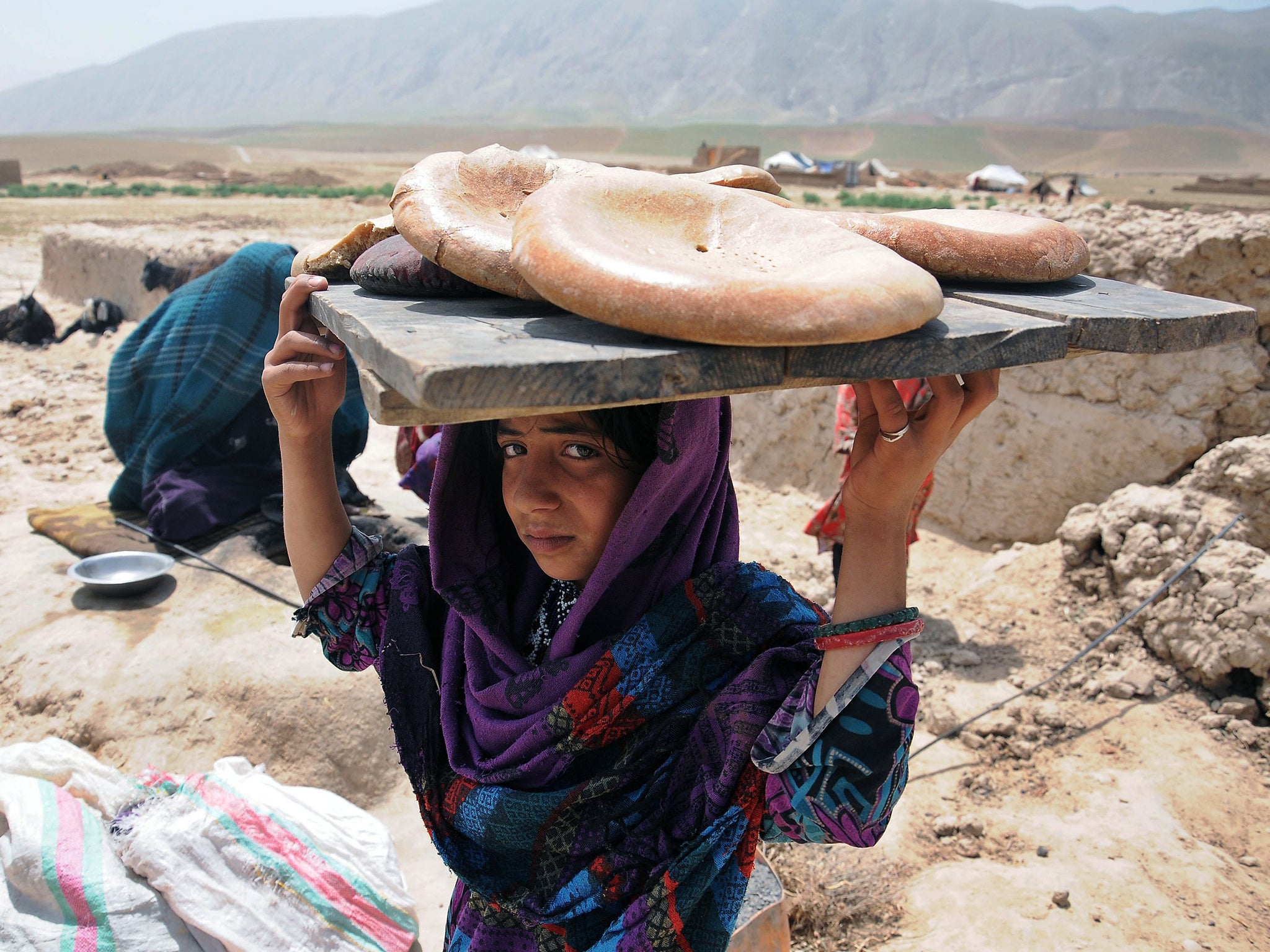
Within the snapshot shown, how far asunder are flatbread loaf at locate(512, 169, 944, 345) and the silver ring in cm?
20

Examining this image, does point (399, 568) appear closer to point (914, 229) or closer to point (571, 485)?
point (571, 485)

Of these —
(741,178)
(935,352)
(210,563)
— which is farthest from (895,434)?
(210,563)

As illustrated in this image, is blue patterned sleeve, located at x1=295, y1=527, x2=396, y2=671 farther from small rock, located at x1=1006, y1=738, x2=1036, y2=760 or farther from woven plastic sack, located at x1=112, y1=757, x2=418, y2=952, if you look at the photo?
small rock, located at x1=1006, y1=738, x2=1036, y2=760

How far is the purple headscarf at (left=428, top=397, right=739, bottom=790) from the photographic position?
1.33 metres

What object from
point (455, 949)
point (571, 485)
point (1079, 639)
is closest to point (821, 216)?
point (571, 485)

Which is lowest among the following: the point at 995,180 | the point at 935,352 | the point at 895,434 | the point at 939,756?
the point at 939,756

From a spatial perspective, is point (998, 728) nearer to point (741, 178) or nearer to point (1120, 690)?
point (1120, 690)

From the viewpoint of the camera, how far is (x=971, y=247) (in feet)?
3.86

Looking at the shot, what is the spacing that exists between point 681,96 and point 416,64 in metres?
65.4

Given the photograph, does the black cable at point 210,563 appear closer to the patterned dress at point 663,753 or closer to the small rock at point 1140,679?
the patterned dress at point 663,753

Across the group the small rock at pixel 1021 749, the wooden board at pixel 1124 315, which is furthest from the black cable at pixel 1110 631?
the wooden board at pixel 1124 315

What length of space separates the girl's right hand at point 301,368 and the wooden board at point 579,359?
0.37m

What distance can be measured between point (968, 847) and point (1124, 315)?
2.57 metres

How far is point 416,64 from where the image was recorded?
189 m
